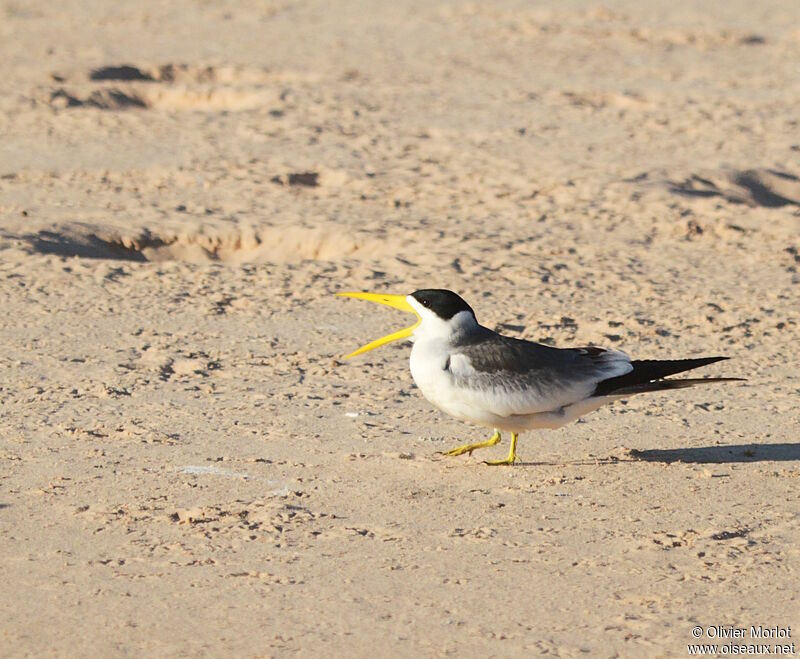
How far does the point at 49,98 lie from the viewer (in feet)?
32.4

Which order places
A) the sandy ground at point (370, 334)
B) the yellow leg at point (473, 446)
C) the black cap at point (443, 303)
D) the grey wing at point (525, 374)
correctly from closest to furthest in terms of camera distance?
the sandy ground at point (370, 334), the grey wing at point (525, 374), the black cap at point (443, 303), the yellow leg at point (473, 446)

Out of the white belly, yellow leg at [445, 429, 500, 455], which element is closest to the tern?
the white belly

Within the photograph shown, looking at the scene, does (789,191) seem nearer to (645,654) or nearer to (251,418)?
(251,418)

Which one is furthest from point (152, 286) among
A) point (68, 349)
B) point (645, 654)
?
Answer: point (645, 654)

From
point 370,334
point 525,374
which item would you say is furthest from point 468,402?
point 370,334

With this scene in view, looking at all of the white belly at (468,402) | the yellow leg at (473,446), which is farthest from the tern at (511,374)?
the yellow leg at (473,446)

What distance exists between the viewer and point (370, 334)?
6.06m

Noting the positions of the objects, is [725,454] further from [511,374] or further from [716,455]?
[511,374]

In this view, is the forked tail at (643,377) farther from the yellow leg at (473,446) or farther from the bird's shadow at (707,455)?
the yellow leg at (473,446)

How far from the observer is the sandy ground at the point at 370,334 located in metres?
3.71

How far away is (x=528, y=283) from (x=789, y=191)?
2643 mm

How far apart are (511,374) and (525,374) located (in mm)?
47

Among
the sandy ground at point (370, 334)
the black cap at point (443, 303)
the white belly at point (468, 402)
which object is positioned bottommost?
the sandy ground at point (370, 334)

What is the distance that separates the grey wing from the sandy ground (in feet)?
0.94
